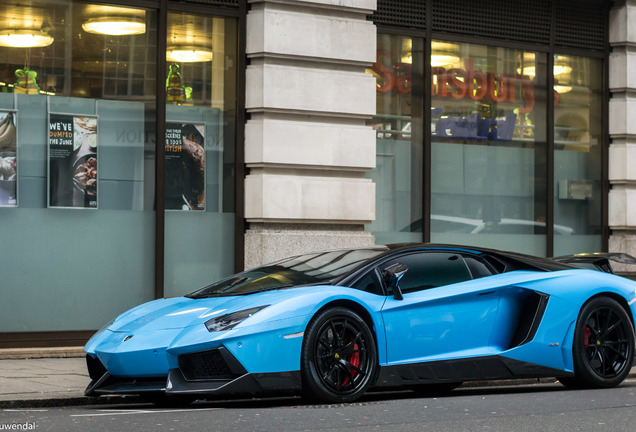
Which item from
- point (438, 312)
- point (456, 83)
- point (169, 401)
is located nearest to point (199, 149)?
point (456, 83)

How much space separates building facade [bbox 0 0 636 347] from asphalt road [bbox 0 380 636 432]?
4536mm

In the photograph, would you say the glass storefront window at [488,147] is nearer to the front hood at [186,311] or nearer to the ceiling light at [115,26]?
the ceiling light at [115,26]

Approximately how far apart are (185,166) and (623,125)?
661cm

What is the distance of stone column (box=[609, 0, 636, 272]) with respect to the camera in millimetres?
15602

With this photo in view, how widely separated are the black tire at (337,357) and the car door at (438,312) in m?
0.21

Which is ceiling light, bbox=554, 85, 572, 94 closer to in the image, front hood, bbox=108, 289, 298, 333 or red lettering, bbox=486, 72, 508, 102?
red lettering, bbox=486, 72, 508, 102

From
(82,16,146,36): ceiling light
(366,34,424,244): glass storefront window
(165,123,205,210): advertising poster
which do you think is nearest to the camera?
(82,16,146,36): ceiling light

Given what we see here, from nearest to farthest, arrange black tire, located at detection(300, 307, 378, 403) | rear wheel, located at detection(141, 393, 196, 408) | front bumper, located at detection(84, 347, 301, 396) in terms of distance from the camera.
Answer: front bumper, located at detection(84, 347, 301, 396)
black tire, located at detection(300, 307, 378, 403)
rear wheel, located at detection(141, 393, 196, 408)

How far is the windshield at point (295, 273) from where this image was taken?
777 centimetres

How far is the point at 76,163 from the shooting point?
12.0 meters

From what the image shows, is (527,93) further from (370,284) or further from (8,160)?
(370,284)

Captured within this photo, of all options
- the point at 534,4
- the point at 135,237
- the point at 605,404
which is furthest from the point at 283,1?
the point at 605,404

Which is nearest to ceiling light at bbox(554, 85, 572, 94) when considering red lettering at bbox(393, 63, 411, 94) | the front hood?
red lettering at bbox(393, 63, 411, 94)

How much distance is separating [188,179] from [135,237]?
3.11ft
